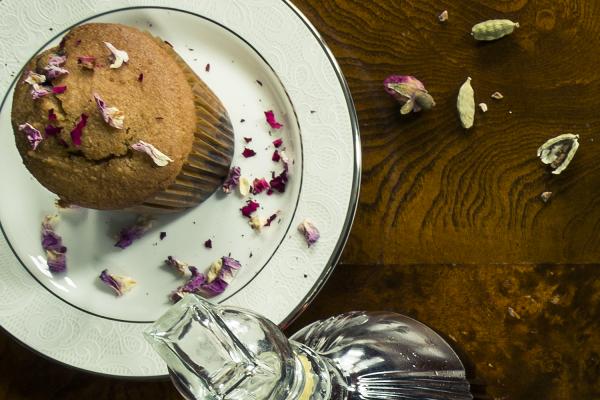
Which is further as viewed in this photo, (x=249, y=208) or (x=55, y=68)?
(x=249, y=208)

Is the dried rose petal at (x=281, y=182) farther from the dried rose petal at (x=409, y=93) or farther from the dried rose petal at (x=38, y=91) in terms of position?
the dried rose petal at (x=38, y=91)

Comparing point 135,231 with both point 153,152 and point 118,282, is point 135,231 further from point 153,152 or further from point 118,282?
point 153,152

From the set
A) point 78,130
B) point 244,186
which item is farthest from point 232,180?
point 78,130

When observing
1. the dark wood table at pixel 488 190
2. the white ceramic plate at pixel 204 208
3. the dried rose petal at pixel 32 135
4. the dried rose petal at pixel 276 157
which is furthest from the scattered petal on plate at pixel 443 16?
the dried rose petal at pixel 32 135

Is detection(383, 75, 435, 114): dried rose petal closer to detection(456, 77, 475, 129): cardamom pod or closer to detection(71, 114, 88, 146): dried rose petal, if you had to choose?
detection(456, 77, 475, 129): cardamom pod

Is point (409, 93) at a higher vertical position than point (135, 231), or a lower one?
higher

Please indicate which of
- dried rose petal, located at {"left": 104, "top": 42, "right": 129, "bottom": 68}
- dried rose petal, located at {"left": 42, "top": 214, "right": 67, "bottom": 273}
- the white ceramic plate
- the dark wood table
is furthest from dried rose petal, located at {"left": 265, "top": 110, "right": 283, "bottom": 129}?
dried rose petal, located at {"left": 42, "top": 214, "right": 67, "bottom": 273}
